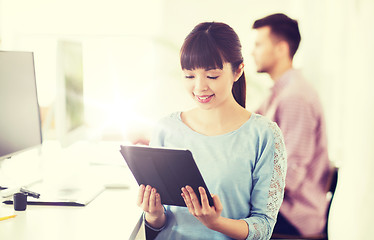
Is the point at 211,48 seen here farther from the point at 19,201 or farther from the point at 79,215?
the point at 19,201

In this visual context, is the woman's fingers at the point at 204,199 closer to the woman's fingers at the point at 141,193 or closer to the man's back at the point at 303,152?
the woman's fingers at the point at 141,193

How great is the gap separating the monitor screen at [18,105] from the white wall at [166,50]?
1268mm

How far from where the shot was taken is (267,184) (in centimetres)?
114

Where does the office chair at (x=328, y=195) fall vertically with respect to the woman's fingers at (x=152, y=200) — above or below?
below

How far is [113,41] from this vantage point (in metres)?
2.99

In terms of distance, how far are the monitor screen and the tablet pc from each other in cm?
50

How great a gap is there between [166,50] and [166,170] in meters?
2.19

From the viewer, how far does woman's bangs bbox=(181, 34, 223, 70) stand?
1.14m

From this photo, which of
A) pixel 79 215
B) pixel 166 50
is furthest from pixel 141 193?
pixel 166 50

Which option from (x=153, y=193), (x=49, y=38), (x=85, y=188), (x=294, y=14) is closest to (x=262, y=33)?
(x=294, y=14)

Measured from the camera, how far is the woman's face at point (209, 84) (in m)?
1.15

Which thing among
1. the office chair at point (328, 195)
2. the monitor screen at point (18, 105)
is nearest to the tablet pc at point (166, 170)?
the monitor screen at point (18, 105)

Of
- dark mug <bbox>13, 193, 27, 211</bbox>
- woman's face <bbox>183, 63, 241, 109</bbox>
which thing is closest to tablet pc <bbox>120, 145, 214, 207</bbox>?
woman's face <bbox>183, 63, 241, 109</bbox>

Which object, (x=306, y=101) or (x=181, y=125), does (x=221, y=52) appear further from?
(x=306, y=101)
